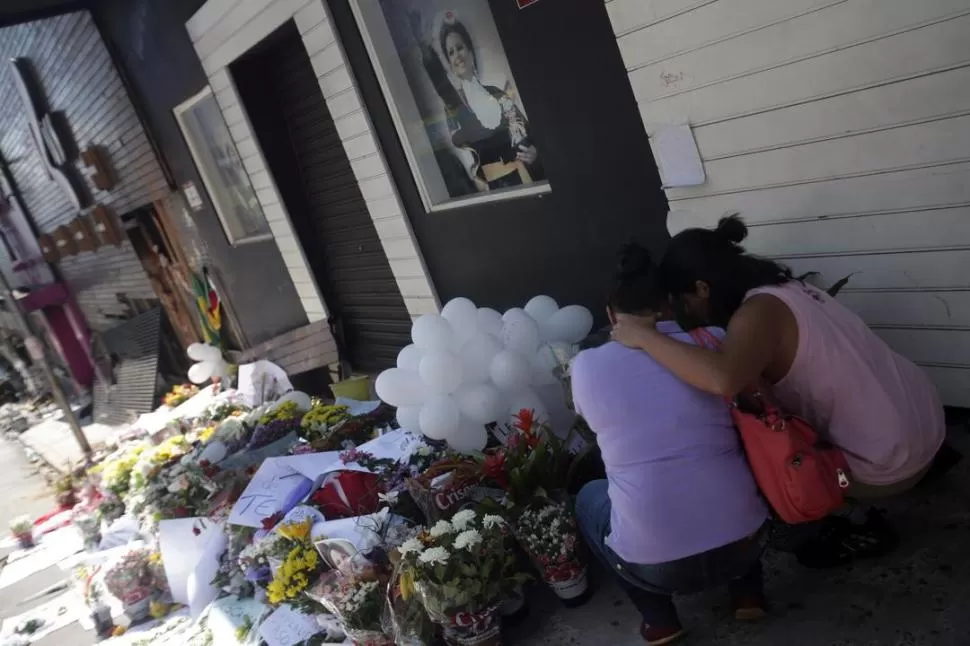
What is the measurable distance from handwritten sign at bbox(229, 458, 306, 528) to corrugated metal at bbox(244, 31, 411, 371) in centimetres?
237

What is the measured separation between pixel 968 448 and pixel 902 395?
3.00 feet

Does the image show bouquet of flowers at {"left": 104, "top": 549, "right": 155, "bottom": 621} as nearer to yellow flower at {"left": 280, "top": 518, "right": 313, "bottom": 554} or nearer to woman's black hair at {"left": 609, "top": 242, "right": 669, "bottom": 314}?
yellow flower at {"left": 280, "top": 518, "right": 313, "bottom": 554}

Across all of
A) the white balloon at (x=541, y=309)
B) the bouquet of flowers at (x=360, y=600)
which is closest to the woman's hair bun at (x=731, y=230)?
the white balloon at (x=541, y=309)

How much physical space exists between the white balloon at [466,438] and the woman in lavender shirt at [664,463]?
1.52 metres

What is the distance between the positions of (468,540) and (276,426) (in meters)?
3.01

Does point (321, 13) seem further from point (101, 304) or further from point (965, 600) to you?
point (101, 304)

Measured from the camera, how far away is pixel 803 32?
301cm

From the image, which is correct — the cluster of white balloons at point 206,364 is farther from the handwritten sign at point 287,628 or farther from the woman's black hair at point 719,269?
the woman's black hair at point 719,269

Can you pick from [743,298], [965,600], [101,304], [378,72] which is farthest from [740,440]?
[101,304]

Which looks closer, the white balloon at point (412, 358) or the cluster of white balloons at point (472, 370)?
the cluster of white balloons at point (472, 370)

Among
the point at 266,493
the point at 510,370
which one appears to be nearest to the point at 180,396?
the point at 266,493

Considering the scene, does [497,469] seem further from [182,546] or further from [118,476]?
[118,476]

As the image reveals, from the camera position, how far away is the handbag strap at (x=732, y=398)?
7.60ft

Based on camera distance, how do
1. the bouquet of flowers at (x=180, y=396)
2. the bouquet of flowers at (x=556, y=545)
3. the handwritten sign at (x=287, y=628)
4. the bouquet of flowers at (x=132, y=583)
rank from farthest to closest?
1. the bouquet of flowers at (x=180, y=396)
2. the bouquet of flowers at (x=132, y=583)
3. the handwritten sign at (x=287, y=628)
4. the bouquet of flowers at (x=556, y=545)
